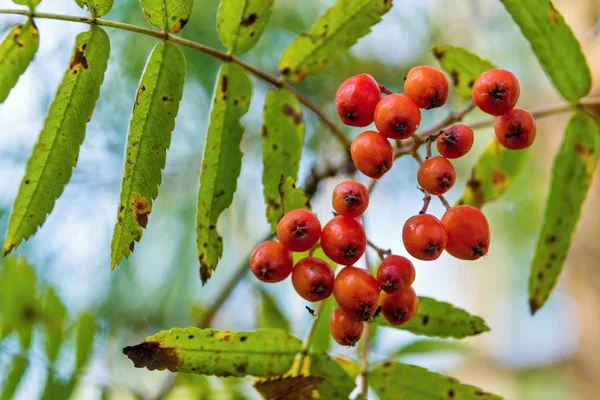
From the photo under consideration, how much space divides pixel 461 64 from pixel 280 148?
534mm

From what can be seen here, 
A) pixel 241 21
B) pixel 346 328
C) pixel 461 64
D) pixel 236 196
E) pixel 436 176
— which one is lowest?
pixel 346 328

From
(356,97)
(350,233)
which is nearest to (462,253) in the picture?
(350,233)

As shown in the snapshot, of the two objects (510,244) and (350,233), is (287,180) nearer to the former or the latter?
(350,233)

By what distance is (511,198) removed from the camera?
3.49 metres

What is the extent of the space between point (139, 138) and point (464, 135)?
1.87ft

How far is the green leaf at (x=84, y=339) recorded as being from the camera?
168 centimetres

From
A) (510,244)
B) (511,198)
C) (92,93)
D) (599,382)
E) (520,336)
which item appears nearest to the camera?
(92,93)

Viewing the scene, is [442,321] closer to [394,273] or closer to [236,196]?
[394,273]

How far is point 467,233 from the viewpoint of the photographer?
1081mm

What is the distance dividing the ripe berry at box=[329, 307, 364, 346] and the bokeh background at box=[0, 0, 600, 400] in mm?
412

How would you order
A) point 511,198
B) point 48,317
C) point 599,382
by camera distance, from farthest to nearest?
point 511,198 → point 599,382 → point 48,317

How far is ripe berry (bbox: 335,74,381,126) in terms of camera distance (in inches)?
42.9

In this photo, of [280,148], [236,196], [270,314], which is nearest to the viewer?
[280,148]

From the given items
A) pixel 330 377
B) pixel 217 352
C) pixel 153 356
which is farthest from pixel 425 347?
pixel 153 356
